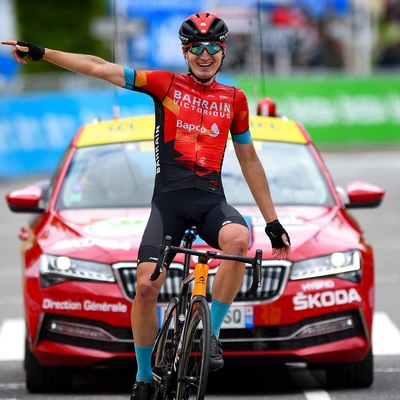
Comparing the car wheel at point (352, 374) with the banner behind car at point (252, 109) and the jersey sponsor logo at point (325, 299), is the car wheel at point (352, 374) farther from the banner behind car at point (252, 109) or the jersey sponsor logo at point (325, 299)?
the banner behind car at point (252, 109)

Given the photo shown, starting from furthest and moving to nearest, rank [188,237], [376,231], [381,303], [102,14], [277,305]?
[102,14], [376,231], [381,303], [277,305], [188,237]

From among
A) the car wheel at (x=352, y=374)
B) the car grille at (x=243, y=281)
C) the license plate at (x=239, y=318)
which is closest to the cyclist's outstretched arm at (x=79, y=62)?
the car grille at (x=243, y=281)

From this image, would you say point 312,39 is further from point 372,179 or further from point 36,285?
point 36,285

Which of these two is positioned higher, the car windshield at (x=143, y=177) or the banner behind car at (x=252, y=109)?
the car windshield at (x=143, y=177)

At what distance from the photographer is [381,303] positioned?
12438mm

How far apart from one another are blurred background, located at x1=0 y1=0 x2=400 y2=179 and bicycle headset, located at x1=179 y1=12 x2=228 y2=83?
18969mm

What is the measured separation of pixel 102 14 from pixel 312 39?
18.8 ft

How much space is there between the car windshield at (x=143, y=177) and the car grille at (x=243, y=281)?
1.07 metres

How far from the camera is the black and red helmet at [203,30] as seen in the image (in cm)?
696

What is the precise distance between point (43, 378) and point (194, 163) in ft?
6.75

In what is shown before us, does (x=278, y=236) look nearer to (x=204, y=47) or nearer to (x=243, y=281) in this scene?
(x=204, y=47)

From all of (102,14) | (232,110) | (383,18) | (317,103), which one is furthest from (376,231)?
(383,18)

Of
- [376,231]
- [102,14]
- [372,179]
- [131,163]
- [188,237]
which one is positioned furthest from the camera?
[102,14]

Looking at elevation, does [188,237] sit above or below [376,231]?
above
